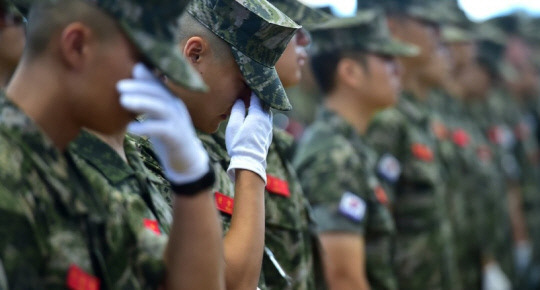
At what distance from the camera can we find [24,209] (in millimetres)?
1861

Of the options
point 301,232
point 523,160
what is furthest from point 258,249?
point 523,160

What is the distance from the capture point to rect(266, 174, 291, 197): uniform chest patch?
3.51m

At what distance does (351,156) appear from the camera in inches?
189

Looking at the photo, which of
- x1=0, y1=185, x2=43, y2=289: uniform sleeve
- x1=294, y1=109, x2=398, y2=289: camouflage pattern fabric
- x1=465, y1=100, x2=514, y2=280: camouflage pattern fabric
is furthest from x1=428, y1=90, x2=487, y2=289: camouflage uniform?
x1=0, y1=185, x2=43, y2=289: uniform sleeve

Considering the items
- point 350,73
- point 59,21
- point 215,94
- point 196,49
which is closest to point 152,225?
point 59,21

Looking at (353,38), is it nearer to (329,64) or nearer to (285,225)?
(329,64)

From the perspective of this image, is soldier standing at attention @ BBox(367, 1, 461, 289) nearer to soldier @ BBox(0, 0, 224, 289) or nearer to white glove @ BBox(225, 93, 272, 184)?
white glove @ BBox(225, 93, 272, 184)

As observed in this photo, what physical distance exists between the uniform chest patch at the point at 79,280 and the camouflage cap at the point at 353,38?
11.6ft

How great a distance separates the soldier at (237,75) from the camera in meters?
2.79

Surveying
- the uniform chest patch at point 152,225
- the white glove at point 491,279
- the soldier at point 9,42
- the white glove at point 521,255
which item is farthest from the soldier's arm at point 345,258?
the white glove at point 521,255

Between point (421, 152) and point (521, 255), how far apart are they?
4270mm

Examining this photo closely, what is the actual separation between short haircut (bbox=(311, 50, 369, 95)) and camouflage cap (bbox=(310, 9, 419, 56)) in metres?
0.03

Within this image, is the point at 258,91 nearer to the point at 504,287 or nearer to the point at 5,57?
the point at 5,57

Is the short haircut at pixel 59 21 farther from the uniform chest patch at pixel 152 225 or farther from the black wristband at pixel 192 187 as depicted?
the uniform chest patch at pixel 152 225
